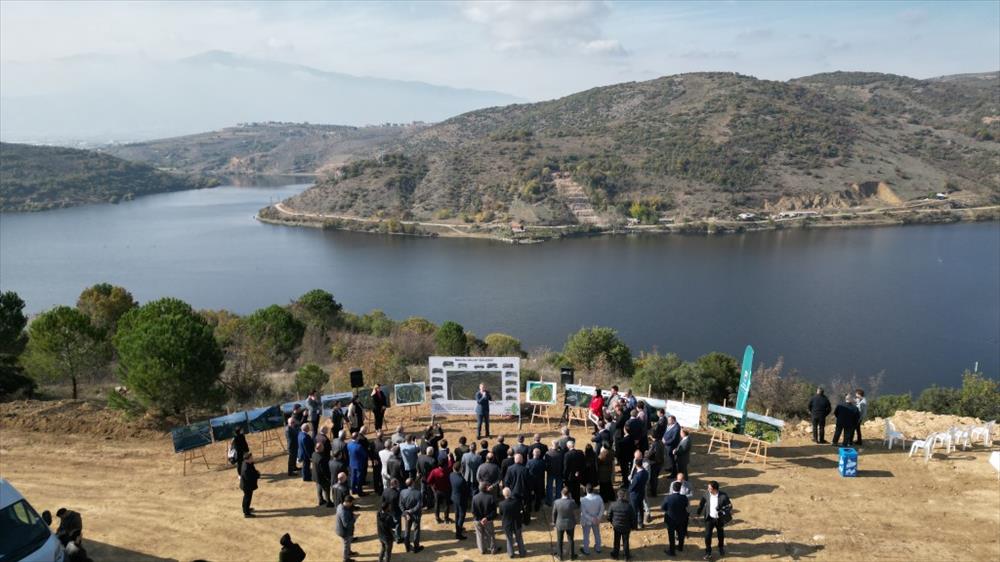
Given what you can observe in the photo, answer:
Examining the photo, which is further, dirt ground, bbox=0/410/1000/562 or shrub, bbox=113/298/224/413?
shrub, bbox=113/298/224/413

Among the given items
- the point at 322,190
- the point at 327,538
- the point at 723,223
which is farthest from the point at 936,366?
the point at 322,190

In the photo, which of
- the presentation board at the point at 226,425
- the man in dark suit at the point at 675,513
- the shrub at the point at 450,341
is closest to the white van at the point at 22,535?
the presentation board at the point at 226,425

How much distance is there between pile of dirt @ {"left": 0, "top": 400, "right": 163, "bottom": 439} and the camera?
15398 millimetres

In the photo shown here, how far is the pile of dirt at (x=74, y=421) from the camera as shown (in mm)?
15398

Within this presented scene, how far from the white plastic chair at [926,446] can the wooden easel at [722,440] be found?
3.62 meters

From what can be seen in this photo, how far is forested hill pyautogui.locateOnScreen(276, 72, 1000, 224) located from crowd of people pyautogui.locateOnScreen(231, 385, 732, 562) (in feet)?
344

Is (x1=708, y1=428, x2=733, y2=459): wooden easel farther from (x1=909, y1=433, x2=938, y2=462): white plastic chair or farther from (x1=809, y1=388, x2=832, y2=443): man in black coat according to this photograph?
(x1=909, y1=433, x2=938, y2=462): white plastic chair

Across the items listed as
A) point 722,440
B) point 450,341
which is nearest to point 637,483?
point 722,440

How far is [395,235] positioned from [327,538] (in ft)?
356

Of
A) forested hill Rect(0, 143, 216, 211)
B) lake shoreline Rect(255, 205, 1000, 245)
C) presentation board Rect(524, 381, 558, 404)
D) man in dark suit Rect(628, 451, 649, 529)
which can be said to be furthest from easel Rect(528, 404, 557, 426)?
forested hill Rect(0, 143, 216, 211)

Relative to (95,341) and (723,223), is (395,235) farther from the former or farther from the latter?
(95,341)

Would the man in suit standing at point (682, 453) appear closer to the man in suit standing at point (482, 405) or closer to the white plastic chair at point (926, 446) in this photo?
the man in suit standing at point (482, 405)

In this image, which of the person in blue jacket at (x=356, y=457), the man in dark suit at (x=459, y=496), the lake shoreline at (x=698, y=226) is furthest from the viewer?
the lake shoreline at (x=698, y=226)

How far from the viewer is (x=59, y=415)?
16.0 meters
